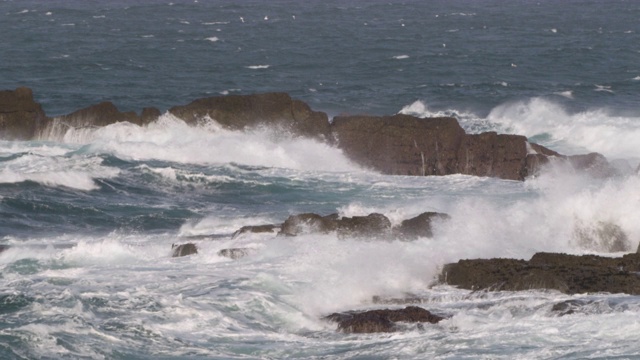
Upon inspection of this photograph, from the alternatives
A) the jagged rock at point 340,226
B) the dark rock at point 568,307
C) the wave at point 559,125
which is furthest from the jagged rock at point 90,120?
the dark rock at point 568,307

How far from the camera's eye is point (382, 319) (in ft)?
71.3

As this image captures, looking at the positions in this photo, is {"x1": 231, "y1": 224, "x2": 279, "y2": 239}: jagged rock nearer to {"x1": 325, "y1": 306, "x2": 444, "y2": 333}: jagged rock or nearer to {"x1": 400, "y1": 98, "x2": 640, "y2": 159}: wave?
{"x1": 325, "y1": 306, "x2": 444, "y2": 333}: jagged rock

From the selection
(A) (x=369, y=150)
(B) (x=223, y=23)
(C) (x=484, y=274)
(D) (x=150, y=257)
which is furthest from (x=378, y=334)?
(B) (x=223, y=23)

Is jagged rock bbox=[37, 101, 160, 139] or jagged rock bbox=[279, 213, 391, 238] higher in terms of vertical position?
jagged rock bbox=[37, 101, 160, 139]

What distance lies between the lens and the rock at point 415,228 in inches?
1094

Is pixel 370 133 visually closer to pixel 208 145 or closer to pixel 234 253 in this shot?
pixel 208 145

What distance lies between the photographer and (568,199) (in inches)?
1224

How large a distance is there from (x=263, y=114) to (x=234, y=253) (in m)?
13.5

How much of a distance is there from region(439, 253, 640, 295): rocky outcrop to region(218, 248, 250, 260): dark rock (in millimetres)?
4282

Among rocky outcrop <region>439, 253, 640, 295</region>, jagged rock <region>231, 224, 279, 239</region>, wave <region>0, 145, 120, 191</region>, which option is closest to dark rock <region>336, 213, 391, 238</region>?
jagged rock <region>231, 224, 279, 239</region>

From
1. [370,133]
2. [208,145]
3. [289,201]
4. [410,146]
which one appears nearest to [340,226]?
[289,201]

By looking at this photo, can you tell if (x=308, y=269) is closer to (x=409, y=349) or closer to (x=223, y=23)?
(x=409, y=349)

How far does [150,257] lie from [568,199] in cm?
975

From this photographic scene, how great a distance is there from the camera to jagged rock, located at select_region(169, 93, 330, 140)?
130 ft
